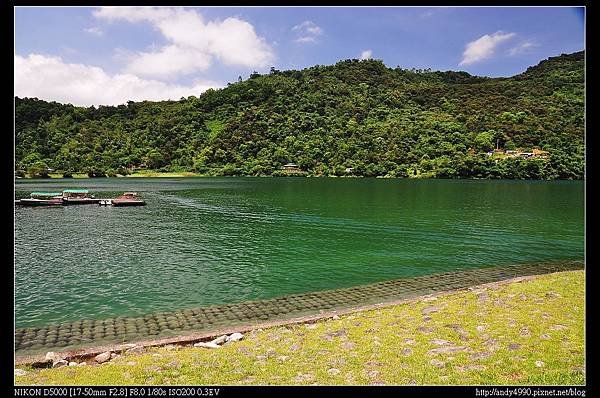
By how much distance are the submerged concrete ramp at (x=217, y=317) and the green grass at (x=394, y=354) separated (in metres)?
2.66

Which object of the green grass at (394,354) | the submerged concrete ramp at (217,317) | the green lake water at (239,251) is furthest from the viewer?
the green lake water at (239,251)

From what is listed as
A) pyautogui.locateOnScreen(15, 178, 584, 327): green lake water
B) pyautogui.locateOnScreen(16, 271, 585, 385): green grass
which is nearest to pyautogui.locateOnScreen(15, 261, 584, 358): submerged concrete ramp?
pyautogui.locateOnScreen(15, 178, 584, 327): green lake water

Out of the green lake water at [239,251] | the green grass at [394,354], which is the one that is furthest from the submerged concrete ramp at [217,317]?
the green grass at [394,354]

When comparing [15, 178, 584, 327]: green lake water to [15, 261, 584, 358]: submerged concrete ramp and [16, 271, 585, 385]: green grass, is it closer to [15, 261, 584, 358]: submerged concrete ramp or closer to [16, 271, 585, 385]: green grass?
[15, 261, 584, 358]: submerged concrete ramp

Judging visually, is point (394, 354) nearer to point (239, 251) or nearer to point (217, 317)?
point (217, 317)

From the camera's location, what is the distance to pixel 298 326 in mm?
15164

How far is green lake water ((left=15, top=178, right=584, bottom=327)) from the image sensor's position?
21281 mm

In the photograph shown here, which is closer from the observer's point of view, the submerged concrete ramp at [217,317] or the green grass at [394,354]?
the green grass at [394,354]

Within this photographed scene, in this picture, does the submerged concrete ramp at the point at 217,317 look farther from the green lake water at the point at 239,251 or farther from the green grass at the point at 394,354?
the green grass at the point at 394,354

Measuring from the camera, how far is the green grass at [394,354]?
31.6 ft

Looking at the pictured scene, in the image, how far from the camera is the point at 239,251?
32.8 meters
